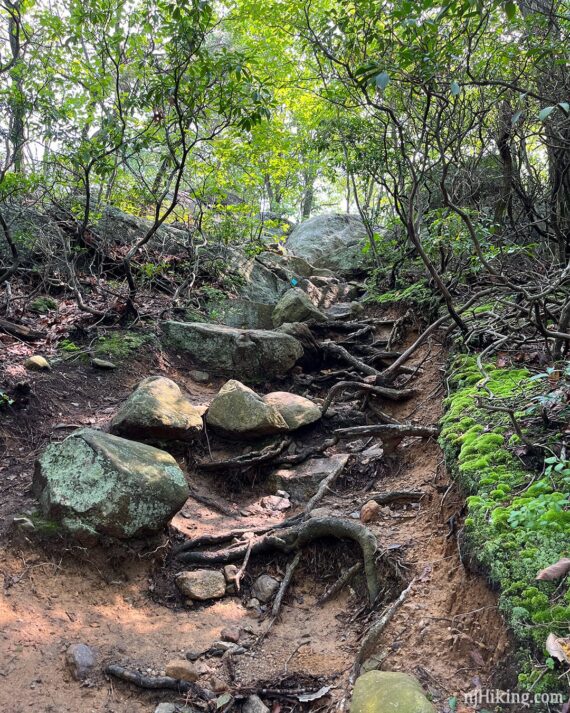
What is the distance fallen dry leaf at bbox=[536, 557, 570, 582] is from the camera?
2311 mm

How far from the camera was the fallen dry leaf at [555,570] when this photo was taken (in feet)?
7.58

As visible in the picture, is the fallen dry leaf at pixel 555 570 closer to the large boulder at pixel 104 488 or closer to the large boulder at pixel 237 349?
the large boulder at pixel 104 488

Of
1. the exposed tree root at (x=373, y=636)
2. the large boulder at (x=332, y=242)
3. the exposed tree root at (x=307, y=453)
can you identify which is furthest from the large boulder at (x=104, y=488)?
the large boulder at (x=332, y=242)

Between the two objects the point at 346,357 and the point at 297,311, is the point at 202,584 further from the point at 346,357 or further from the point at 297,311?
the point at 297,311

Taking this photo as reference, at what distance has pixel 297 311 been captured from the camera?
31.7 feet

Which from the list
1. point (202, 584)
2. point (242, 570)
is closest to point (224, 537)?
point (242, 570)

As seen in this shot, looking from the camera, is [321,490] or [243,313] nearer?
[321,490]

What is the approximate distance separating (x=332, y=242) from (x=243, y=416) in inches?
471

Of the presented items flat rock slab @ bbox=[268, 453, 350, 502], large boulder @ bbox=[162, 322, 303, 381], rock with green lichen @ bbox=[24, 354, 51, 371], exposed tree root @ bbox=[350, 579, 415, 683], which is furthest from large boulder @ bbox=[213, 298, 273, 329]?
exposed tree root @ bbox=[350, 579, 415, 683]

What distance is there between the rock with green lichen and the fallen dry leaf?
6005mm

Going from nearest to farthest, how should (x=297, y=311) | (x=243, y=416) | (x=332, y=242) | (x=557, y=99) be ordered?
(x=243, y=416), (x=557, y=99), (x=297, y=311), (x=332, y=242)

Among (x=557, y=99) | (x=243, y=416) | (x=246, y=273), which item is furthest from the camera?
(x=246, y=273)

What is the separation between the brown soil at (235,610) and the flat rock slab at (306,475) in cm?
31

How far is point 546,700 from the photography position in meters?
1.98
